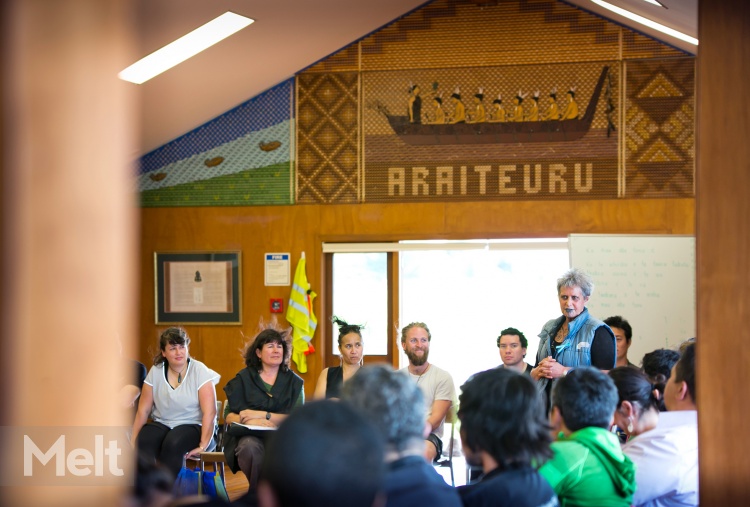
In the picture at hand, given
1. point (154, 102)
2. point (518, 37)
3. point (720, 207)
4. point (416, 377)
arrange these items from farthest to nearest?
point (518, 37)
point (154, 102)
point (416, 377)
point (720, 207)

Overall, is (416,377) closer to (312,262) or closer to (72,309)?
(312,262)

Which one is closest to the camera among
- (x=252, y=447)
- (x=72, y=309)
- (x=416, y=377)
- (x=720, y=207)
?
(x=72, y=309)

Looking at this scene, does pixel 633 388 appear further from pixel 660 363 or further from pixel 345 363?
pixel 345 363

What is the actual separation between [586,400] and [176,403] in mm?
3219

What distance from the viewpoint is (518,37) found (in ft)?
25.1

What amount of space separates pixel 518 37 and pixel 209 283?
3598 mm

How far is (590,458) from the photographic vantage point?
242 cm

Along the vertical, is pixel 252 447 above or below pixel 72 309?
below

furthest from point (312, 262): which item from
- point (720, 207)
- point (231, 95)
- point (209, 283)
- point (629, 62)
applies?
point (720, 207)

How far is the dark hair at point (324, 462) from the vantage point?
1.15 metres

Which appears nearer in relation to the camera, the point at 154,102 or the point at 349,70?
the point at 154,102

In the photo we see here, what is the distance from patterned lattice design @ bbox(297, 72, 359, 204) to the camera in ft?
25.8

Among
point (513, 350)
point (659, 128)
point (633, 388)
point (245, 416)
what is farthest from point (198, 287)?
point (633, 388)

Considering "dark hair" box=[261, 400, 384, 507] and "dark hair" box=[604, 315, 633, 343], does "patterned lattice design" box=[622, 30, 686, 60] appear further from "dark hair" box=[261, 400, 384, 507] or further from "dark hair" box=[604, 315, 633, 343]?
"dark hair" box=[261, 400, 384, 507]
